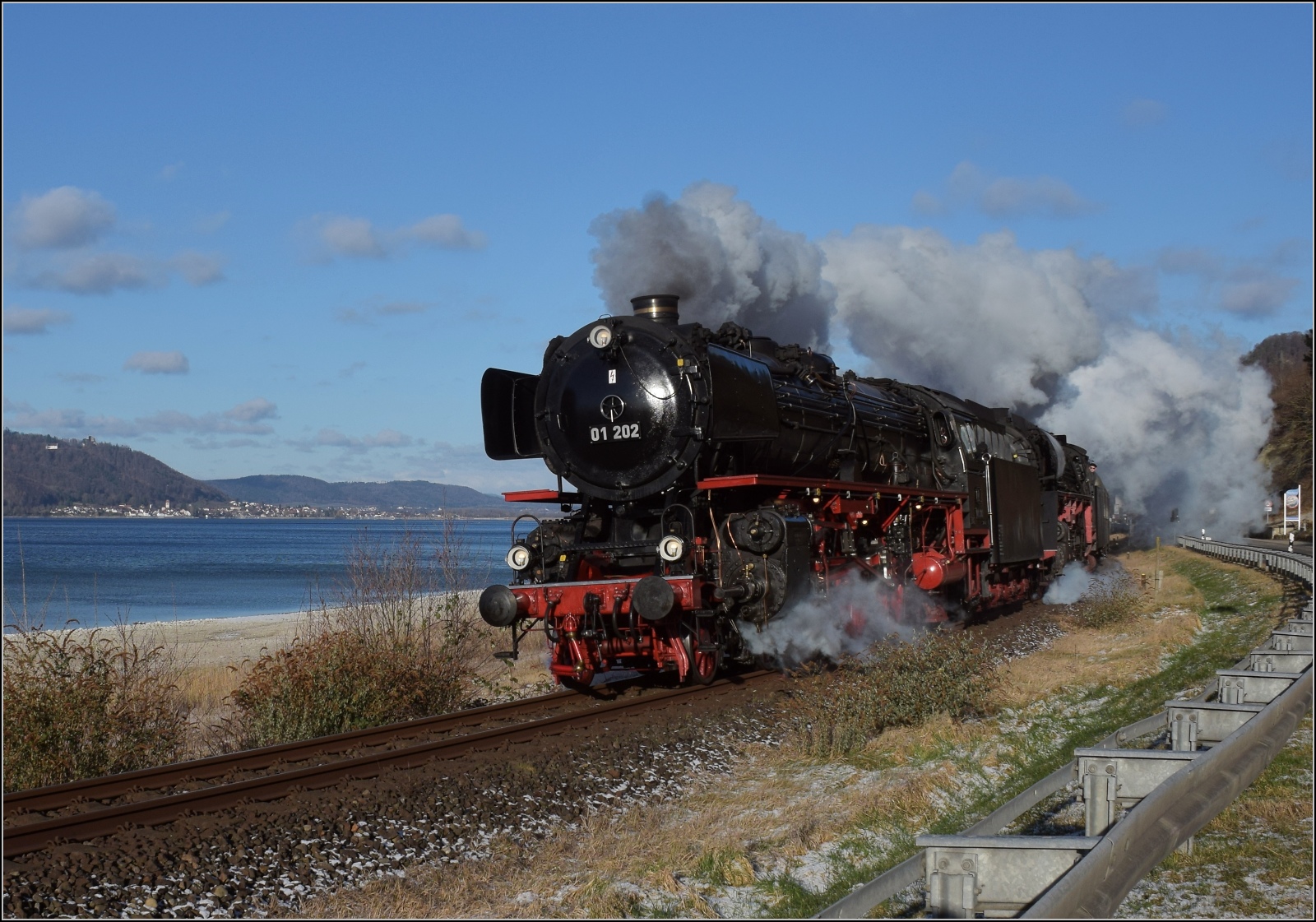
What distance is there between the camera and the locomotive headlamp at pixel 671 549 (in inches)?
441

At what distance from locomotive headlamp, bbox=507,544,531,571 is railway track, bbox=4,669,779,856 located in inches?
59.0

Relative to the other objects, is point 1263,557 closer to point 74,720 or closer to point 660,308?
point 660,308

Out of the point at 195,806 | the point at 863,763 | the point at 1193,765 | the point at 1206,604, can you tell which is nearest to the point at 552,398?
the point at 863,763

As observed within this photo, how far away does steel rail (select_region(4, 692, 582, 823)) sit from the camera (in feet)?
24.6

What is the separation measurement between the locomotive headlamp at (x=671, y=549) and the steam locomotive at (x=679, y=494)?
0.08ft

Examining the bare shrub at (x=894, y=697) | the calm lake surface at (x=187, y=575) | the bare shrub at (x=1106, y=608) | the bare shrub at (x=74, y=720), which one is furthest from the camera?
the calm lake surface at (x=187, y=575)

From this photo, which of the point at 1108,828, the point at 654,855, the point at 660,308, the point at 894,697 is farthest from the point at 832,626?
the point at 1108,828

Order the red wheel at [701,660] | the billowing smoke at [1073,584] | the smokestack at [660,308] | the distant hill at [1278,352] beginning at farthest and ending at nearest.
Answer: the distant hill at [1278,352]
the billowing smoke at [1073,584]
the smokestack at [660,308]
the red wheel at [701,660]

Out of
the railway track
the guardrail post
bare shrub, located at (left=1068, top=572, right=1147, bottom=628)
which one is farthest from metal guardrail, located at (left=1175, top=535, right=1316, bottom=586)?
the guardrail post

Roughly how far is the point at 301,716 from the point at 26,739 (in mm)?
2491

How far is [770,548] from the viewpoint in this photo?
11750 millimetres

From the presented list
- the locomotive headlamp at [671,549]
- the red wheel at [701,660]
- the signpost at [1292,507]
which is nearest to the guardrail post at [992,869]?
the locomotive headlamp at [671,549]

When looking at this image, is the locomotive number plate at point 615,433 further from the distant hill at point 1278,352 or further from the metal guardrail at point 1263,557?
the distant hill at point 1278,352

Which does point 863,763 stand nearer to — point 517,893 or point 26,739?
point 517,893
